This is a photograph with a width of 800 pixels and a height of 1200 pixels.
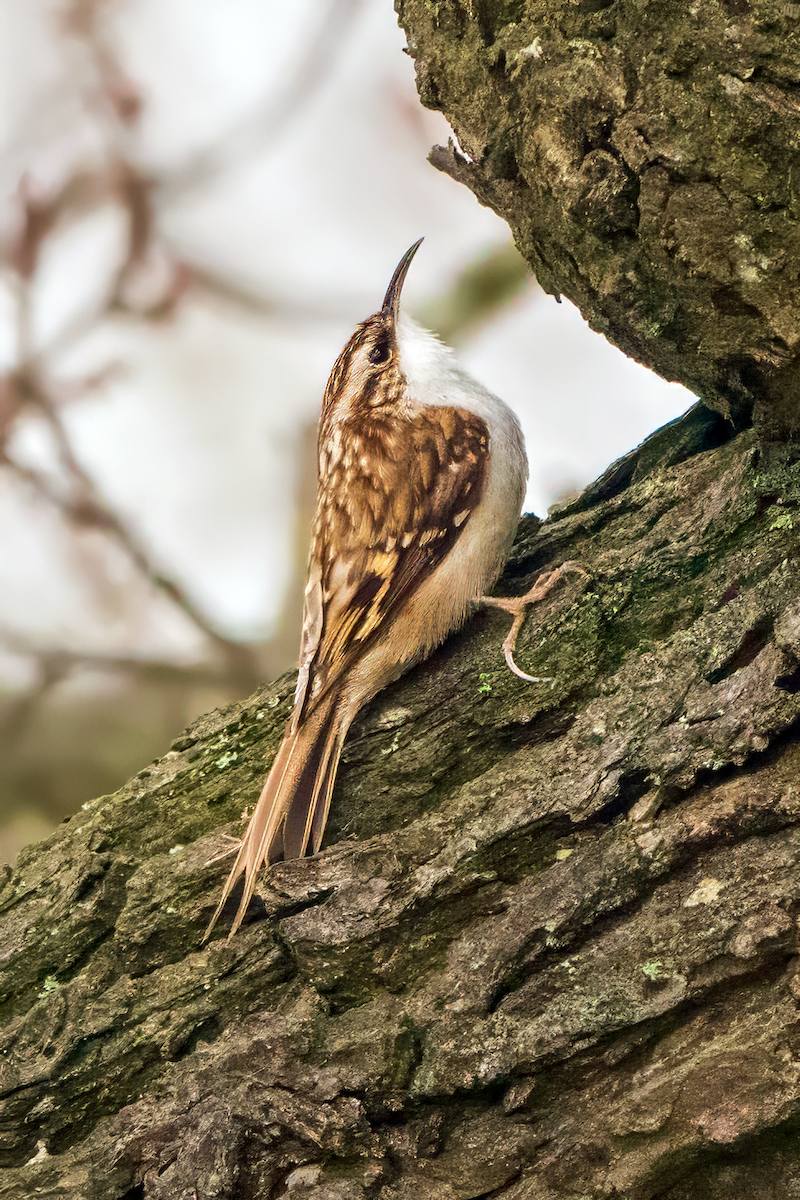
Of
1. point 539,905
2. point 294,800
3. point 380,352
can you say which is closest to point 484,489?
point 380,352

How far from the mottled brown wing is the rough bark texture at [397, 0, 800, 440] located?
453mm

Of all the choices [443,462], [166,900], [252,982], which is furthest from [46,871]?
[443,462]

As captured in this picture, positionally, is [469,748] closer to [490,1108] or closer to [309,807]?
[309,807]

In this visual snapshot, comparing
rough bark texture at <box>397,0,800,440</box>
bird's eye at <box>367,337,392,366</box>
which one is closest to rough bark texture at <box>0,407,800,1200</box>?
rough bark texture at <box>397,0,800,440</box>

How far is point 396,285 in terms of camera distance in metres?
2.29

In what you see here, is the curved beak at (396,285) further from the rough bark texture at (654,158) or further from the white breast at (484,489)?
the rough bark texture at (654,158)

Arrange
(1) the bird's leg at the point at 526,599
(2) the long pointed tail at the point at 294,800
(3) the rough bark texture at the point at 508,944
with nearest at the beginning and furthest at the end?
(3) the rough bark texture at the point at 508,944 < (2) the long pointed tail at the point at 294,800 < (1) the bird's leg at the point at 526,599

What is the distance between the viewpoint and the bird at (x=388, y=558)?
1780 mm

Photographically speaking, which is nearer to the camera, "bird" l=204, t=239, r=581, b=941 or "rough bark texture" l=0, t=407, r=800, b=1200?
"rough bark texture" l=0, t=407, r=800, b=1200

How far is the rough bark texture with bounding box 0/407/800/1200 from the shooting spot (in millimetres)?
1326

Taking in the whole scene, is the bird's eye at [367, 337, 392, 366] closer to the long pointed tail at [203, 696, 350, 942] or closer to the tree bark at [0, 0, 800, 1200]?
the tree bark at [0, 0, 800, 1200]

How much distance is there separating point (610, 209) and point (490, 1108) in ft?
4.80

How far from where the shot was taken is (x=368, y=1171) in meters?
1.40

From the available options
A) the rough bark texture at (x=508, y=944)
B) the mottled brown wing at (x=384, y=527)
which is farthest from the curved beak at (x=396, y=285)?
the rough bark texture at (x=508, y=944)
